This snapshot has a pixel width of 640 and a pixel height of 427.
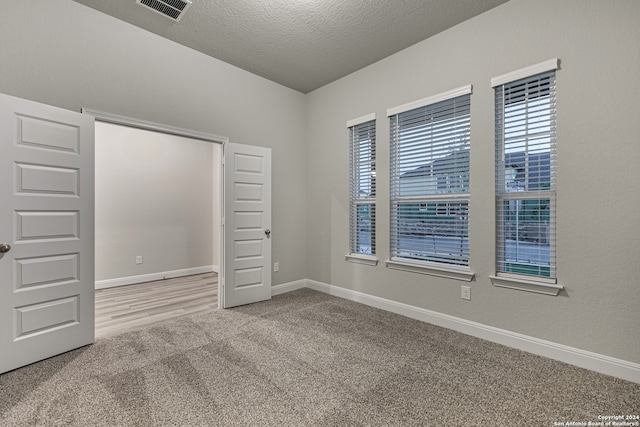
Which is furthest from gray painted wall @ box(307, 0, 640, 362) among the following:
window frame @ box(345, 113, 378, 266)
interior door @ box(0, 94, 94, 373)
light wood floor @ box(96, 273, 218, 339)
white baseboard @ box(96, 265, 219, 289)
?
white baseboard @ box(96, 265, 219, 289)

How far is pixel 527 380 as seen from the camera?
2104mm

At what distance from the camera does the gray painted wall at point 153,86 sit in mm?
2490

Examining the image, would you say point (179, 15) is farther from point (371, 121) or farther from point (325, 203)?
point (325, 203)

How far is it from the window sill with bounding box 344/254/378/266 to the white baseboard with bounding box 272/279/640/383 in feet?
1.35

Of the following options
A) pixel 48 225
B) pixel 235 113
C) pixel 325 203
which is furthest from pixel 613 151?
pixel 48 225

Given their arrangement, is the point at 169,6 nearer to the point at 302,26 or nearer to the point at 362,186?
the point at 302,26

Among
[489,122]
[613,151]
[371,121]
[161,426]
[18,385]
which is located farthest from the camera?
[371,121]

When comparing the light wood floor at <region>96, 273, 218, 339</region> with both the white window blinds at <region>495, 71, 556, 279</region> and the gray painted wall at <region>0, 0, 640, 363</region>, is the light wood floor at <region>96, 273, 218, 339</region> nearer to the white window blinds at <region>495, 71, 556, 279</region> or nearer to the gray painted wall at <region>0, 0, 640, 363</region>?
the gray painted wall at <region>0, 0, 640, 363</region>

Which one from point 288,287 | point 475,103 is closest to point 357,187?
point 475,103

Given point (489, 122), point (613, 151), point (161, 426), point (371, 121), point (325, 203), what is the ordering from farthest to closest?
point (325, 203) < point (371, 121) < point (489, 122) < point (613, 151) < point (161, 426)

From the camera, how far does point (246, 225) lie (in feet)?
12.6

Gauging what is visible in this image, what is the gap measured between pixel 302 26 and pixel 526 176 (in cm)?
253

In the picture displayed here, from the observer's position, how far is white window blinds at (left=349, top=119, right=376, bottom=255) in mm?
3812

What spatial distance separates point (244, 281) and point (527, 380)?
9.77 ft
